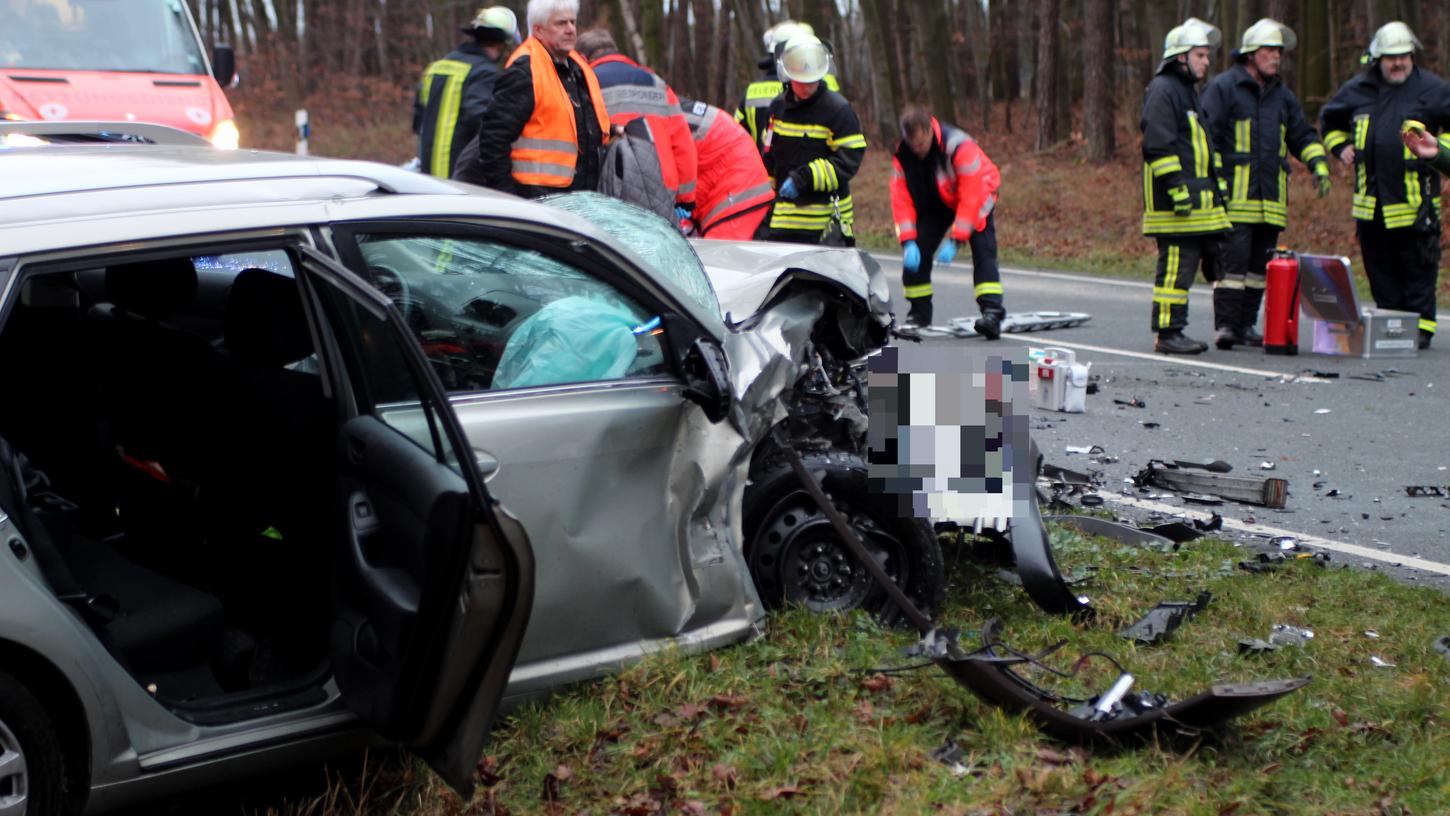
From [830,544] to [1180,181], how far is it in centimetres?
657

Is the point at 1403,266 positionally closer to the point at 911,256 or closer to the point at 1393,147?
the point at 1393,147

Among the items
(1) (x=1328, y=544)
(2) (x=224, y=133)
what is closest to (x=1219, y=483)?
(1) (x=1328, y=544)

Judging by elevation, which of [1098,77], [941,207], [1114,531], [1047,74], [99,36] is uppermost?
[1047,74]

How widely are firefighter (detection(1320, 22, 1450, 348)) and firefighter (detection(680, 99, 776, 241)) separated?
15.2ft

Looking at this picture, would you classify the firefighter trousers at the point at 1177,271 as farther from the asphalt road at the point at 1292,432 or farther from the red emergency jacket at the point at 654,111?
the red emergency jacket at the point at 654,111

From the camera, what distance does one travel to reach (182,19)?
11695mm

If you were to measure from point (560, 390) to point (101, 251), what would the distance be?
44.5 inches

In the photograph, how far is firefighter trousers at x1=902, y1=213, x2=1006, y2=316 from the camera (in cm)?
1056

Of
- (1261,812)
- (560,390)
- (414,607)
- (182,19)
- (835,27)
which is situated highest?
(835,27)

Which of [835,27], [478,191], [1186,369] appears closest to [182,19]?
[1186,369]

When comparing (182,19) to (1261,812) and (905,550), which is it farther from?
(1261,812)

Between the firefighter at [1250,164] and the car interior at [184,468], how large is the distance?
25.8 ft

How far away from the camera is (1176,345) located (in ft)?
33.7

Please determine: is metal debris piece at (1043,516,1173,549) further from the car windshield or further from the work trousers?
the car windshield
